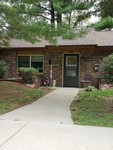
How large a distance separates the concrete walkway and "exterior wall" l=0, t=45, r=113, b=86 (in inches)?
384

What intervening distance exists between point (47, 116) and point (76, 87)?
32.4ft

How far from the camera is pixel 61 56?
704 inches

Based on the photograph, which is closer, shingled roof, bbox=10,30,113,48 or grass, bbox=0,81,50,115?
grass, bbox=0,81,50,115

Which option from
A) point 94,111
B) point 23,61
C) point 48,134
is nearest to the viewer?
point 48,134

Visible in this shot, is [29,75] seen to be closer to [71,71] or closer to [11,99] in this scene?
[71,71]

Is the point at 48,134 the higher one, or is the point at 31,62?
the point at 31,62

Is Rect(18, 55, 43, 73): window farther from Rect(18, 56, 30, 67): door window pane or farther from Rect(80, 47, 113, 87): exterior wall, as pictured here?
Rect(80, 47, 113, 87): exterior wall

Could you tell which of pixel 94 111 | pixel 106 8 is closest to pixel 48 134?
pixel 94 111

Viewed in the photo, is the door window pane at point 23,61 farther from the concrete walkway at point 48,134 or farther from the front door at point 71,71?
the concrete walkway at point 48,134

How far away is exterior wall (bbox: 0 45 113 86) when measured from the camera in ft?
57.1

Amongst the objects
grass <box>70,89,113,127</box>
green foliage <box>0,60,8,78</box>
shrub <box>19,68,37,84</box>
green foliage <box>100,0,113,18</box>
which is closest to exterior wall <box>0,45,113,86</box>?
green foliage <box>0,60,8,78</box>

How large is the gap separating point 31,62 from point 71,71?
9.69ft

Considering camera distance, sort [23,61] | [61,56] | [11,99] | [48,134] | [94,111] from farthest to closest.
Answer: [23,61] → [61,56] → [11,99] → [94,111] → [48,134]

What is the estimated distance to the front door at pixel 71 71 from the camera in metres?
17.8
